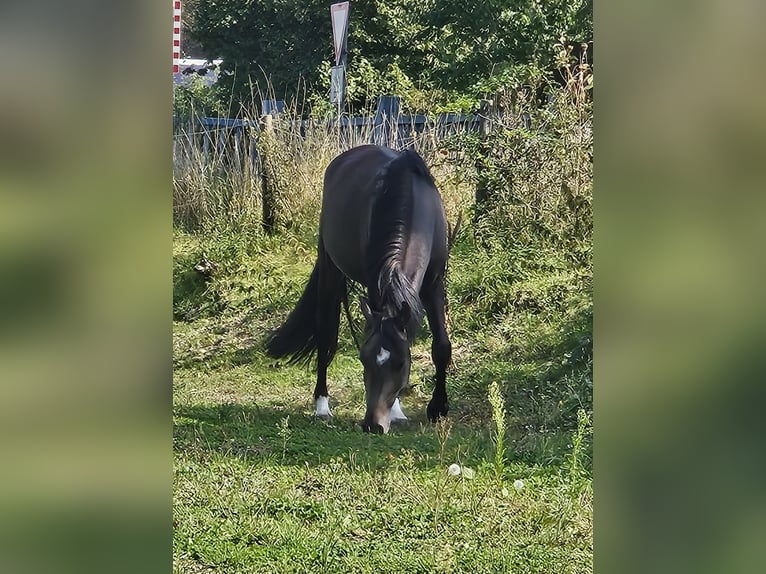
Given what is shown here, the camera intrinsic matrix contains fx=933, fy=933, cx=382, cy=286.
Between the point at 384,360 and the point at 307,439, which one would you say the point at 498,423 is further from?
the point at 307,439

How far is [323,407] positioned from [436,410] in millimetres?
760

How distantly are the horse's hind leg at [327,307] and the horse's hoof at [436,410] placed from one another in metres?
0.86

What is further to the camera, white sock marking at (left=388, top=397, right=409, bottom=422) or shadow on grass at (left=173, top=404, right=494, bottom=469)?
white sock marking at (left=388, top=397, right=409, bottom=422)

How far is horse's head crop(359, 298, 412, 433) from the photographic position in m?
4.48

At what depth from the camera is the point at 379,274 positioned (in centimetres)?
470

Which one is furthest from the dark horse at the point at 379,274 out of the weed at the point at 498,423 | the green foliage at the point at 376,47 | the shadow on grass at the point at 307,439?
the weed at the point at 498,423

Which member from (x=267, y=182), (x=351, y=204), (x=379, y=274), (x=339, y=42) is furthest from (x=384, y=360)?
(x=267, y=182)

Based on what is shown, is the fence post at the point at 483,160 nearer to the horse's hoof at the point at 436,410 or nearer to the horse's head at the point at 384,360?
the horse's hoof at the point at 436,410

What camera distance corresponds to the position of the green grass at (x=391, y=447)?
3781mm

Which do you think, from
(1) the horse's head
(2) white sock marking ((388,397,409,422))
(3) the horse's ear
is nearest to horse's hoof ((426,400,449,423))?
(2) white sock marking ((388,397,409,422))

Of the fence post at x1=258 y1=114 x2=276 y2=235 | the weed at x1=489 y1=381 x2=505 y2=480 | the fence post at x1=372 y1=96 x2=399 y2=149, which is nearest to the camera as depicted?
the weed at x1=489 y1=381 x2=505 y2=480

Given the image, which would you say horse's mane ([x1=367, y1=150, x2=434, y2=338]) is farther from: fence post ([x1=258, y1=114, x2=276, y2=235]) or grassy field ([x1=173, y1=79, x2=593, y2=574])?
fence post ([x1=258, y1=114, x2=276, y2=235])
